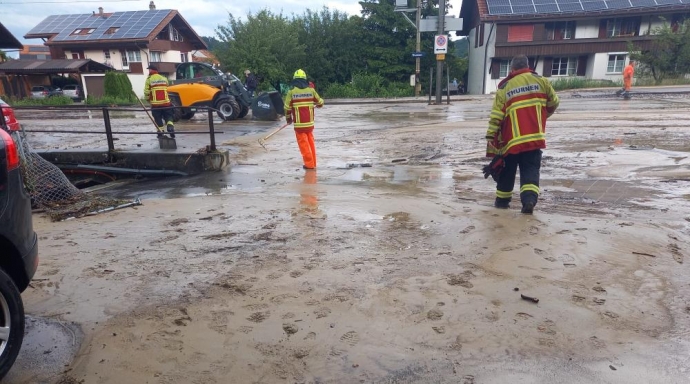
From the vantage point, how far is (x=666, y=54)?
3244cm

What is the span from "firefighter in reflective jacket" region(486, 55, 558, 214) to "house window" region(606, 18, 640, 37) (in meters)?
36.5

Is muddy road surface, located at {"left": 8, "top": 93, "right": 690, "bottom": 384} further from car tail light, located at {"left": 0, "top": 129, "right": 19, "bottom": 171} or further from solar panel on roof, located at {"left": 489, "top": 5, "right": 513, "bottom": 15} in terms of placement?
solar panel on roof, located at {"left": 489, "top": 5, "right": 513, "bottom": 15}

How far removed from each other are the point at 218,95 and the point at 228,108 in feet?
1.85

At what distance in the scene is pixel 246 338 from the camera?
9.48 ft

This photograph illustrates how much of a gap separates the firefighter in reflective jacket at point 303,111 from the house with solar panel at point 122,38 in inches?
1471

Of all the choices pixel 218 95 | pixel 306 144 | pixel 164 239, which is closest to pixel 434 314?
pixel 164 239

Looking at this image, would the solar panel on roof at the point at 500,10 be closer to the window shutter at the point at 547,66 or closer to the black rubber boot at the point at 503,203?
the window shutter at the point at 547,66

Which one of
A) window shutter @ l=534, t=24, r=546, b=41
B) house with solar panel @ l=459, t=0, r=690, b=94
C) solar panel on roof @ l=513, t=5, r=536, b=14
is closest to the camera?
house with solar panel @ l=459, t=0, r=690, b=94

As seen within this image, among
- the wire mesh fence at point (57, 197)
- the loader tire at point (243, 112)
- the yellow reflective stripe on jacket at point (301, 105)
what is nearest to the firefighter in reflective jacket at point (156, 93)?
the yellow reflective stripe on jacket at point (301, 105)

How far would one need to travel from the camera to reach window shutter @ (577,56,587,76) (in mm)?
37156

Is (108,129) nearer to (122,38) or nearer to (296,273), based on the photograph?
(296,273)

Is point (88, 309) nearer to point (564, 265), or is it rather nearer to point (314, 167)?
point (564, 265)

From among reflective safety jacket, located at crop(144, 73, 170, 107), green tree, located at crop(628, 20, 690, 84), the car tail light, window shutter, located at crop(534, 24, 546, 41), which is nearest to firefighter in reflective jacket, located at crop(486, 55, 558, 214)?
the car tail light

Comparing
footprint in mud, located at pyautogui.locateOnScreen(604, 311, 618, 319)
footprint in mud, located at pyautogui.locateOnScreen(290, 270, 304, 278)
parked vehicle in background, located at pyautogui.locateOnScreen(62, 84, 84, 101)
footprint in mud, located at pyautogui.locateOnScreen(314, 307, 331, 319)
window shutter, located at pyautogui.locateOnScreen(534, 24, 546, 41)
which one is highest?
window shutter, located at pyautogui.locateOnScreen(534, 24, 546, 41)
